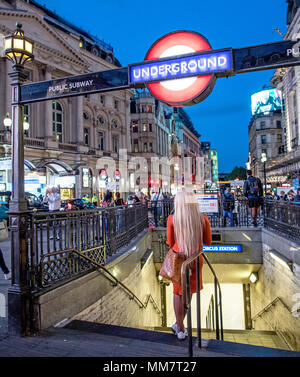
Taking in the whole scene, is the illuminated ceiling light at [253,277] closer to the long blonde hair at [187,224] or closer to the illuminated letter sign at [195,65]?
the long blonde hair at [187,224]

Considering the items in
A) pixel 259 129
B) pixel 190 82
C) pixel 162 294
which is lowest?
pixel 162 294

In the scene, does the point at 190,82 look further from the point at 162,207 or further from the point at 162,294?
the point at 162,294

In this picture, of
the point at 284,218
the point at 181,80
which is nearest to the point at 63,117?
the point at 284,218

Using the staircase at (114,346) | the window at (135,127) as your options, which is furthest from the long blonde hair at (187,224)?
the window at (135,127)

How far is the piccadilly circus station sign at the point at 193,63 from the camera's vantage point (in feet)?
11.6

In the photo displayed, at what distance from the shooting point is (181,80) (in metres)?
3.72

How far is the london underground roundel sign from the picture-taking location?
3568 millimetres

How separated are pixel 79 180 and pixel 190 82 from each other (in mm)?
33613

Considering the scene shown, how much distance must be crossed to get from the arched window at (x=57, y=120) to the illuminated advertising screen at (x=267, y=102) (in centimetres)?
6093

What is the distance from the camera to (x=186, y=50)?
3760 mm

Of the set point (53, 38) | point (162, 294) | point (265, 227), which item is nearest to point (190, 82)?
point (265, 227)

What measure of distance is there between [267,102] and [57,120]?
62103 mm
